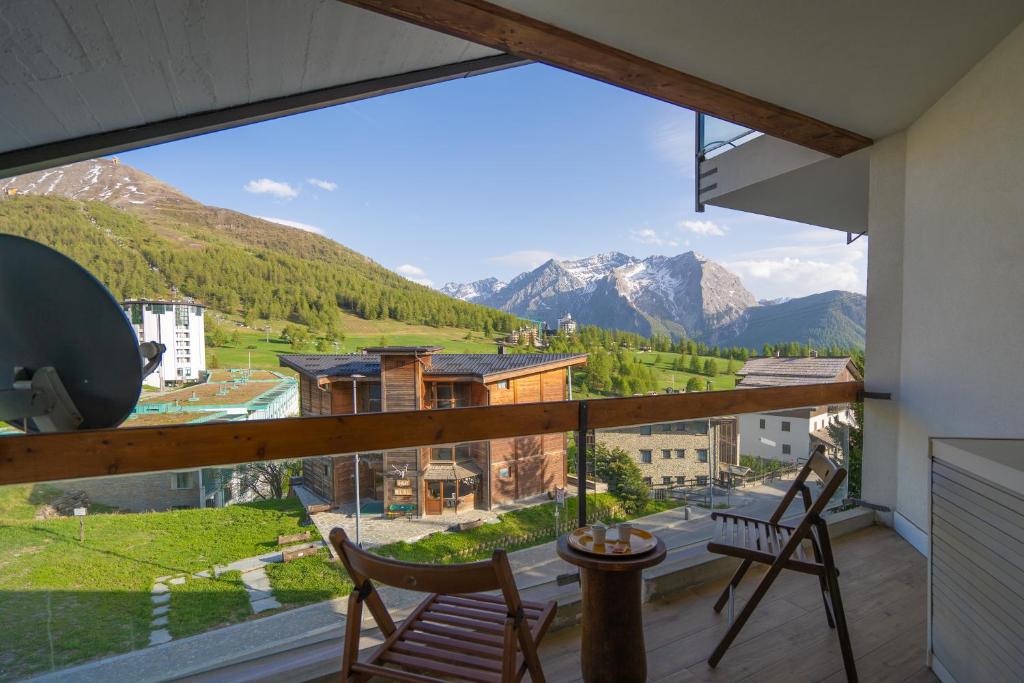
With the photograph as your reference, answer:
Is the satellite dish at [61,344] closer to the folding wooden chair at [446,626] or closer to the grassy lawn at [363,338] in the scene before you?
the folding wooden chair at [446,626]

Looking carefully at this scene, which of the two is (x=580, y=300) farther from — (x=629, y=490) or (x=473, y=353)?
(x=629, y=490)

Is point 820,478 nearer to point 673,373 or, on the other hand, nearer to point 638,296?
point 673,373

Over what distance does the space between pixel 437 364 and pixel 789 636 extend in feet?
47.5

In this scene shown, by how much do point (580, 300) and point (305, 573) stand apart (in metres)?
30.3

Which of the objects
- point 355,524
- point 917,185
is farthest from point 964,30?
point 355,524

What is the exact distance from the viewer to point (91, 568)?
1.83 m

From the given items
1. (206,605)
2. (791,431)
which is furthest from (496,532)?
(791,431)

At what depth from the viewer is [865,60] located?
264 cm

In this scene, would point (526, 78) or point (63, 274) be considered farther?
point (526, 78)

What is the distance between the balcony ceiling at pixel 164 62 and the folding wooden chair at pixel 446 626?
2764mm

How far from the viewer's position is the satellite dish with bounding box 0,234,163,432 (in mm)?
1688

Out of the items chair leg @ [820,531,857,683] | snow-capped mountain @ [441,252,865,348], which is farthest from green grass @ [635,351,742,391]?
chair leg @ [820,531,857,683]

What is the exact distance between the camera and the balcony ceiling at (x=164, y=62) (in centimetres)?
246

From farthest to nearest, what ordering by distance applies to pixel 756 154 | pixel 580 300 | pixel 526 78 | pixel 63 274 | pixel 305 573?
pixel 580 300
pixel 526 78
pixel 756 154
pixel 305 573
pixel 63 274
